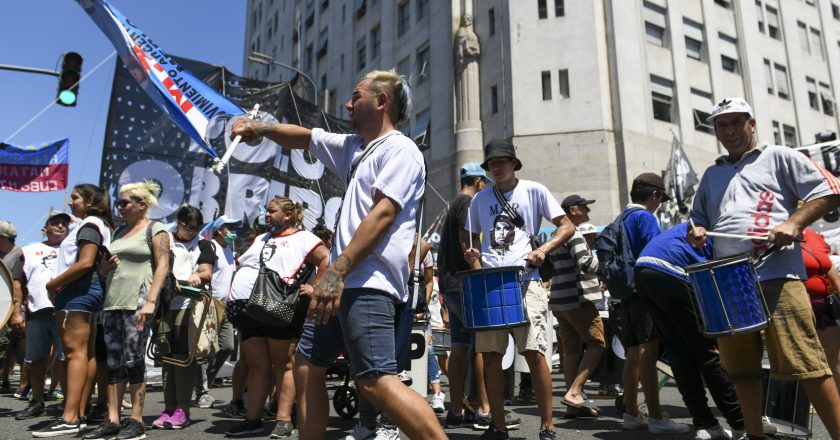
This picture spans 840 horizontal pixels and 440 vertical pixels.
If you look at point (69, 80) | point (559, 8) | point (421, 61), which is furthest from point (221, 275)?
point (421, 61)

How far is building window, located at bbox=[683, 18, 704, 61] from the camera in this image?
26156 mm

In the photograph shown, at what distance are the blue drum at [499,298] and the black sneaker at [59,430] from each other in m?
3.40

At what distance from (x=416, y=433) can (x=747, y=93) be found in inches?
1156

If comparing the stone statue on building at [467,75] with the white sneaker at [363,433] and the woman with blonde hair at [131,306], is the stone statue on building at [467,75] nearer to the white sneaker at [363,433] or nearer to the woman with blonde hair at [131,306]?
the woman with blonde hair at [131,306]

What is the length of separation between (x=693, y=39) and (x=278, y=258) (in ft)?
85.2

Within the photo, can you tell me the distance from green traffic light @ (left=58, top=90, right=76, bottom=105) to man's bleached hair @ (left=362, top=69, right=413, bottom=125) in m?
10.7

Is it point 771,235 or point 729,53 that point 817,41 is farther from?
point 771,235

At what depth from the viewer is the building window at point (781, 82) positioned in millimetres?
29156

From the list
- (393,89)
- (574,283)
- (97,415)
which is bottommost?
(97,415)

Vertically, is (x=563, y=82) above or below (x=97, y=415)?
above

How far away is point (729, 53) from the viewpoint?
27.6 metres

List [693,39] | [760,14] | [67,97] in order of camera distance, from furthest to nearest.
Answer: [760,14], [693,39], [67,97]

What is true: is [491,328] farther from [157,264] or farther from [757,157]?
[157,264]

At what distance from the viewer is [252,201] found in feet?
42.4
